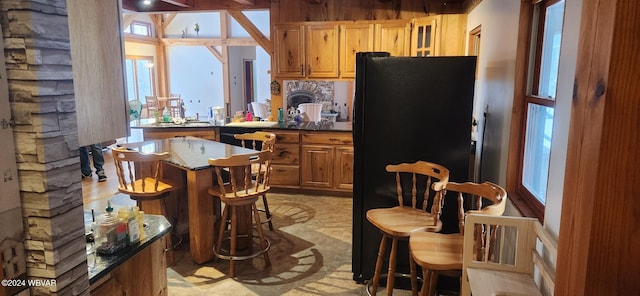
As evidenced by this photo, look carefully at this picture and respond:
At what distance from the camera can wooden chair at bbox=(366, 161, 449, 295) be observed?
2391 mm

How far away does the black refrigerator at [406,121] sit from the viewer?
2643mm

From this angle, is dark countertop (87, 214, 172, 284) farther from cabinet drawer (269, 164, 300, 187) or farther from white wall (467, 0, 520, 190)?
cabinet drawer (269, 164, 300, 187)

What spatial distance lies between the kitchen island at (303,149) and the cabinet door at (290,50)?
2.40 feet

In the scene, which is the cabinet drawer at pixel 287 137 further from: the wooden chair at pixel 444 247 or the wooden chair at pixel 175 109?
the wooden chair at pixel 444 247

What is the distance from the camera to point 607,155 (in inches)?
24.6

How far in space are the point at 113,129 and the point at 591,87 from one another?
1257 mm

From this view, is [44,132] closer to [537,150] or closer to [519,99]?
[537,150]

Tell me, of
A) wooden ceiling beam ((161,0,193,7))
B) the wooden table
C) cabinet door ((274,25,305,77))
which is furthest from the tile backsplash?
the wooden table

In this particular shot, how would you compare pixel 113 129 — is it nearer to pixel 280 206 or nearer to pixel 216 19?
pixel 280 206

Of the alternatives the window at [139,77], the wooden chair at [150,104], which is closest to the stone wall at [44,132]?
the wooden chair at [150,104]

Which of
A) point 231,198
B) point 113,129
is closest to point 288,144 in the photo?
point 231,198

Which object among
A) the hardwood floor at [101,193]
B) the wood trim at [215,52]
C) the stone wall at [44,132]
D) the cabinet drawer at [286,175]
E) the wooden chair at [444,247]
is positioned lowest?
the hardwood floor at [101,193]

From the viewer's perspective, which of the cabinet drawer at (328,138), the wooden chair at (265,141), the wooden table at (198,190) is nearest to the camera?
the wooden table at (198,190)

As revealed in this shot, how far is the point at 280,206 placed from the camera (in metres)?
4.75
